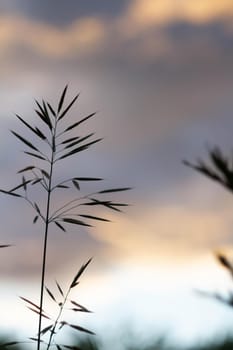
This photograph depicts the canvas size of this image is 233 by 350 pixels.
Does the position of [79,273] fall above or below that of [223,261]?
above

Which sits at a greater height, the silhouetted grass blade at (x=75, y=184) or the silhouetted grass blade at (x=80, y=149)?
the silhouetted grass blade at (x=80, y=149)

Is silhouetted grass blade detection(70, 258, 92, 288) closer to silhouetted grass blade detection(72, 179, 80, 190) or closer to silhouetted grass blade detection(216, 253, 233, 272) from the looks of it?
silhouetted grass blade detection(72, 179, 80, 190)

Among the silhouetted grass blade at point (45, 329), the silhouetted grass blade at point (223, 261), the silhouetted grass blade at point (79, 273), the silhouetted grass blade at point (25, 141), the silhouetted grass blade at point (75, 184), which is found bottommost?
the silhouetted grass blade at point (223, 261)

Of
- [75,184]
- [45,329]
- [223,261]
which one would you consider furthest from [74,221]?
[223,261]

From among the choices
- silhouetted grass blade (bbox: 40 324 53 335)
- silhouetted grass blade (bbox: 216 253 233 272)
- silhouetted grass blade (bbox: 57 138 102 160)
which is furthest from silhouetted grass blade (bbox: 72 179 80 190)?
silhouetted grass blade (bbox: 216 253 233 272)

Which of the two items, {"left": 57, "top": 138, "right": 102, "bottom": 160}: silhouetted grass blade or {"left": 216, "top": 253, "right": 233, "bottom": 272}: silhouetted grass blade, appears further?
{"left": 57, "top": 138, "right": 102, "bottom": 160}: silhouetted grass blade

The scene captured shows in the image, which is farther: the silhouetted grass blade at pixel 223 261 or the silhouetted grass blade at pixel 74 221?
the silhouetted grass blade at pixel 74 221

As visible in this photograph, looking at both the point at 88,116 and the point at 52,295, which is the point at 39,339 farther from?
the point at 88,116

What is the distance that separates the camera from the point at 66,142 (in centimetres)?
546

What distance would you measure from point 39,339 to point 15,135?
146cm

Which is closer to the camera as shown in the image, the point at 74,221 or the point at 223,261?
the point at 223,261

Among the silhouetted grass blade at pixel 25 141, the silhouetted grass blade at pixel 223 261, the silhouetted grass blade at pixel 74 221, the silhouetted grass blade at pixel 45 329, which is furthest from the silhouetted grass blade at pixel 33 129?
the silhouetted grass blade at pixel 223 261

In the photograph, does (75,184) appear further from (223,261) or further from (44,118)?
(223,261)

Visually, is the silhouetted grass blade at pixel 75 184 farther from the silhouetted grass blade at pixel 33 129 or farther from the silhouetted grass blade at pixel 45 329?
the silhouetted grass blade at pixel 45 329
